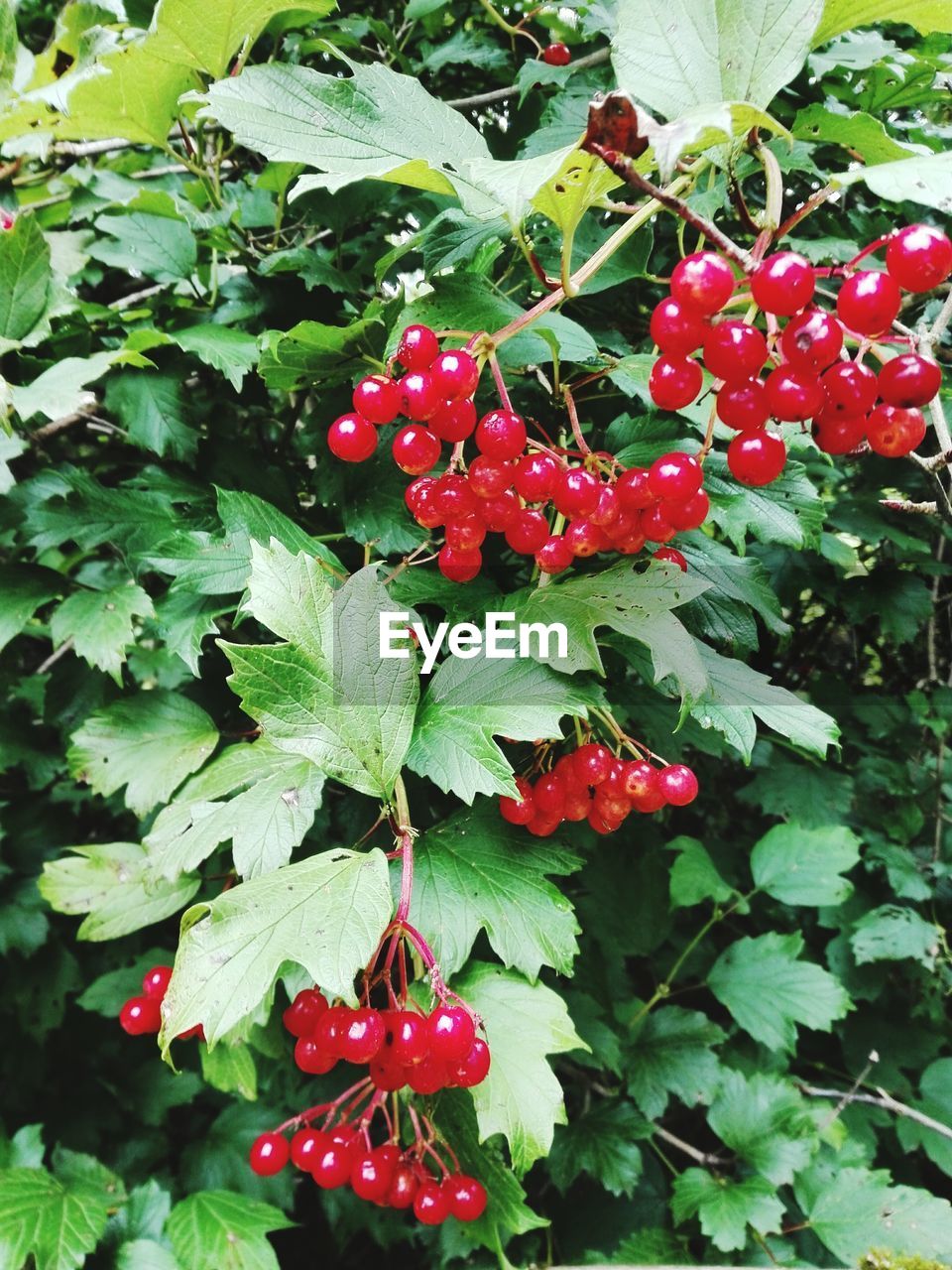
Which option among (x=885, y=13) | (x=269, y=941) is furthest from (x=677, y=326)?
(x=269, y=941)

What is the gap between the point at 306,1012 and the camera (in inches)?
35.7

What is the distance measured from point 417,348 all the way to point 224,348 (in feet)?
1.67

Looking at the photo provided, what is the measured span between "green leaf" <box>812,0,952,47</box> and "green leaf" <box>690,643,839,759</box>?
63 cm

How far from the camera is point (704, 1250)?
142 cm

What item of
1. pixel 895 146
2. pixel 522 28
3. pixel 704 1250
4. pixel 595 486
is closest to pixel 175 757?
pixel 595 486

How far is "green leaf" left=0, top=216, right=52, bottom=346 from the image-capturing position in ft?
3.90

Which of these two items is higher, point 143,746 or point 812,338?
point 812,338

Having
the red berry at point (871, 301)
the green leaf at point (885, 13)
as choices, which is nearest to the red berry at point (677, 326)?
the red berry at point (871, 301)

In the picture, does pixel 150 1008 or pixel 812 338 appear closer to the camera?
pixel 812 338

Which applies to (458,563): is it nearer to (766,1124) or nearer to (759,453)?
(759,453)

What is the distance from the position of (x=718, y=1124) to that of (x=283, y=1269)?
1216mm

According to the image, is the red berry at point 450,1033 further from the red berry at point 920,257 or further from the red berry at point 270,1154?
the red berry at point 920,257

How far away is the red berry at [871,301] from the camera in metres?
0.62

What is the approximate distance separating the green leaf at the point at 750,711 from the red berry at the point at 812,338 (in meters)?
0.35
